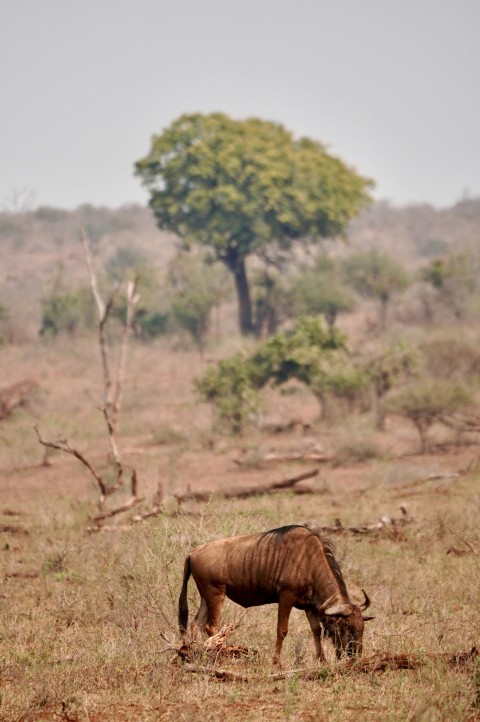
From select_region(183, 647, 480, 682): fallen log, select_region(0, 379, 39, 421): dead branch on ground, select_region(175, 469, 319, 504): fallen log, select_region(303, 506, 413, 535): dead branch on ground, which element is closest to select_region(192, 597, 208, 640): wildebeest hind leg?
select_region(183, 647, 480, 682): fallen log

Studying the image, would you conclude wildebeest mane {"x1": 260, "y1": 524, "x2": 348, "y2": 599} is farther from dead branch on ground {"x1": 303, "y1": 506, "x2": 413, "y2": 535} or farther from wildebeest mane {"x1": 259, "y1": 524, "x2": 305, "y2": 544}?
dead branch on ground {"x1": 303, "y1": 506, "x2": 413, "y2": 535}

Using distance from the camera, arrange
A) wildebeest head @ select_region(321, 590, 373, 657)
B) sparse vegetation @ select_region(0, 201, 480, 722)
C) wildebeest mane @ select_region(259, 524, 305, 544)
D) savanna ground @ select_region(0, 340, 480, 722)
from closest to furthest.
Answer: savanna ground @ select_region(0, 340, 480, 722), sparse vegetation @ select_region(0, 201, 480, 722), wildebeest head @ select_region(321, 590, 373, 657), wildebeest mane @ select_region(259, 524, 305, 544)

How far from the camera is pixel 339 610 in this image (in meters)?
6.91

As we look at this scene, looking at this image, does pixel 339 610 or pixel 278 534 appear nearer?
pixel 339 610

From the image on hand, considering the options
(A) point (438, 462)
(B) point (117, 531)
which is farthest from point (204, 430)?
(B) point (117, 531)

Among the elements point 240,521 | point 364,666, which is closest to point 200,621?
point 364,666

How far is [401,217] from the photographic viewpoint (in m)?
77.5

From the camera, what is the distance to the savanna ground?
6488mm

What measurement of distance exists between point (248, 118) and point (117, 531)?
33.7 metres

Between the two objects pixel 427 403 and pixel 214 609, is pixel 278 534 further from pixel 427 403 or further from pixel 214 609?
pixel 427 403

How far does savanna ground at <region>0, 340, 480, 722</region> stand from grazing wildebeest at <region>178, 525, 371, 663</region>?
0.28 m

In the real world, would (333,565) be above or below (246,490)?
above

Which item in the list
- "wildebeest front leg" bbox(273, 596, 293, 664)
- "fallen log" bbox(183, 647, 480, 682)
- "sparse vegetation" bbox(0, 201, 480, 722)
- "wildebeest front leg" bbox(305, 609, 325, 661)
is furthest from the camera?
"wildebeest front leg" bbox(273, 596, 293, 664)

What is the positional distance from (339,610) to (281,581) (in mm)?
597
